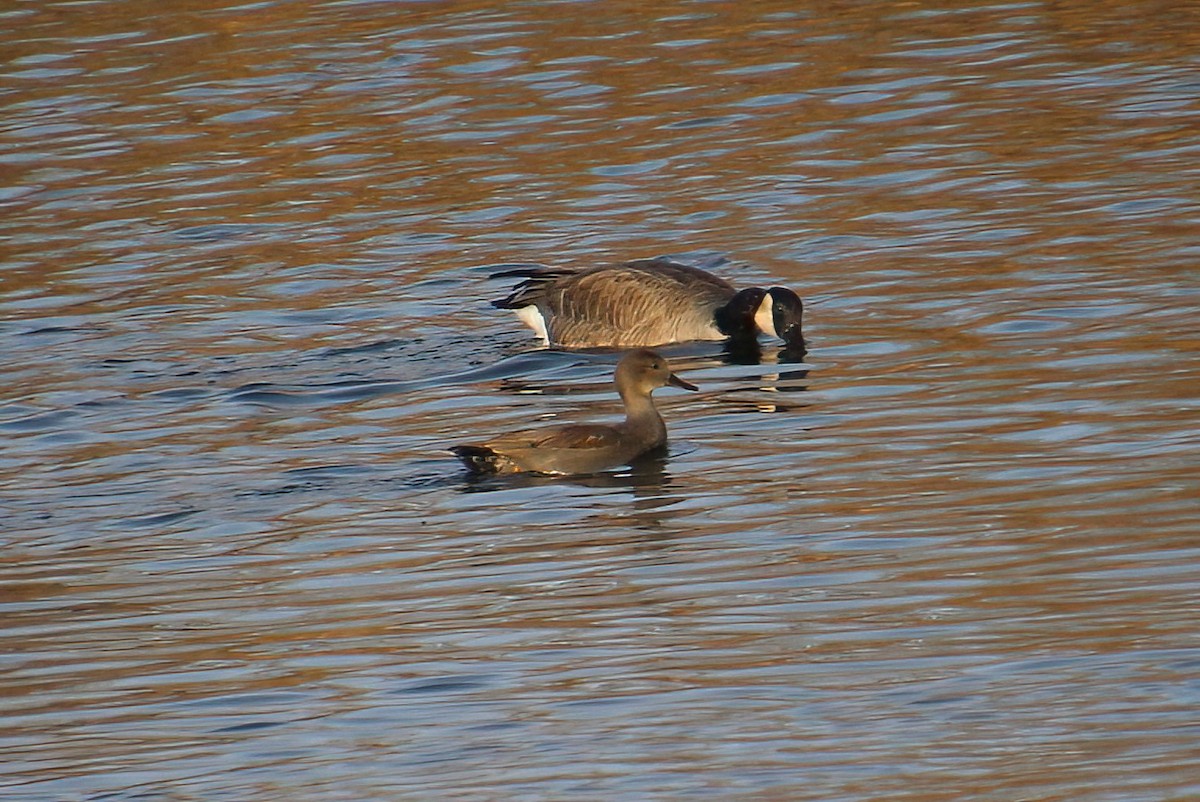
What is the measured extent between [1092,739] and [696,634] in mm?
1878

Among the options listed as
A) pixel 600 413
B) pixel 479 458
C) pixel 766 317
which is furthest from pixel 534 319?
pixel 479 458

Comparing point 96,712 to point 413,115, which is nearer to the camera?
point 96,712

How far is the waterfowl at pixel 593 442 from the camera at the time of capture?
36.4 feet

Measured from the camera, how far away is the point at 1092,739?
650 centimetres

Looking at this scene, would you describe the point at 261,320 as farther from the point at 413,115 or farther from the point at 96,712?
the point at 96,712

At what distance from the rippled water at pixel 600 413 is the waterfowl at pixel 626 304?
221 millimetres

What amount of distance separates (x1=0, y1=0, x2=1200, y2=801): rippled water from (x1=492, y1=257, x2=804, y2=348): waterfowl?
22 cm

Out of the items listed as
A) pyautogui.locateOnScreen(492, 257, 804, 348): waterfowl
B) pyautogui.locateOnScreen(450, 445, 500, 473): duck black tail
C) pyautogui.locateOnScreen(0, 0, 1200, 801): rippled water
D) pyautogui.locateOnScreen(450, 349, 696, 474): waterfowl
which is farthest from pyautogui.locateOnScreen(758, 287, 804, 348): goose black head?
pyautogui.locateOnScreen(450, 445, 500, 473): duck black tail

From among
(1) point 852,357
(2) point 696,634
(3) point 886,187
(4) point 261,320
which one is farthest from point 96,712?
(3) point 886,187

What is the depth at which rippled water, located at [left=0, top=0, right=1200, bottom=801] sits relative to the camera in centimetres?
710

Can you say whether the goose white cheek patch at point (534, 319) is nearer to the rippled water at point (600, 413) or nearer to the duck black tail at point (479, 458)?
the rippled water at point (600, 413)

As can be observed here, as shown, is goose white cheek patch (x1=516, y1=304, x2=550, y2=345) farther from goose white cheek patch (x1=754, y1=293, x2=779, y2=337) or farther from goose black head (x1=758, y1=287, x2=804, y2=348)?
goose black head (x1=758, y1=287, x2=804, y2=348)

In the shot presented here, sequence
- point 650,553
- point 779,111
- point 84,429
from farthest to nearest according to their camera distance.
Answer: point 779,111
point 84,429
point 650,553

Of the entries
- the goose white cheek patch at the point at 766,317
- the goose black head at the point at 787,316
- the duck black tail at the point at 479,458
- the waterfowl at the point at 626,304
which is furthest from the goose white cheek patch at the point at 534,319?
the duck black tail at the point at 479,458
